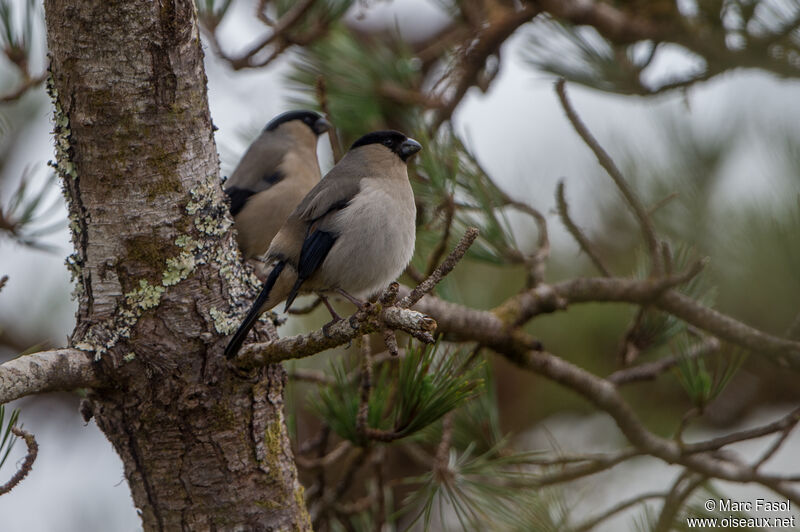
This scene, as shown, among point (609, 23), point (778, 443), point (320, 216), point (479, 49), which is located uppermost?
point (609, 23)

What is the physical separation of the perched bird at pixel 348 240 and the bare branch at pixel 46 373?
2.16 feet

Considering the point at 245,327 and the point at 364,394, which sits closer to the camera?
the point at 245,327

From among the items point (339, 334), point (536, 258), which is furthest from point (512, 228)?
point (339, 334)

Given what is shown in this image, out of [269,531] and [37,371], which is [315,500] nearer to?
[269,531]

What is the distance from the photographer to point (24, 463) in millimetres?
1641

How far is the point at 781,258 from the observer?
3.28 meters

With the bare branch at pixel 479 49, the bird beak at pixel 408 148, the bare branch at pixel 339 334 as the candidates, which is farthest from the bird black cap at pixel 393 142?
the bare branch at pixel 339 334

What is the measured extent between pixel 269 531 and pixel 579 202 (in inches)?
115

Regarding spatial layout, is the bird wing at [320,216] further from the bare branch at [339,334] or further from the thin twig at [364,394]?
the bare branch at [339,334]

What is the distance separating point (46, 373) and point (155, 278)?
37cm

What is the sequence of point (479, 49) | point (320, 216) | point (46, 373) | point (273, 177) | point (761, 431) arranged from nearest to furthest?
point (46, 373), point (761, 431), point (320, 216), point (479, 49), point (273, 177)

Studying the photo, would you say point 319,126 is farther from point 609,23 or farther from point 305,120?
point 609,23

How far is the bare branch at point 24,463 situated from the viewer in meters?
1.57

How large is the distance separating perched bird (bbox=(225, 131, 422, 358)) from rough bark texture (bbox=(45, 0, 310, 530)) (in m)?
0.42
